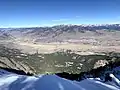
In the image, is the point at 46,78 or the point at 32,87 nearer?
the point at 32,87

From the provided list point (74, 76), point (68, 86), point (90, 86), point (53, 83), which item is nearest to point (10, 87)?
point (53, 83)

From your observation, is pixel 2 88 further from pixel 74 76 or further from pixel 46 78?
pixel 74 76

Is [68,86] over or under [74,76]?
over

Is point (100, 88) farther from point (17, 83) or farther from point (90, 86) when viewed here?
point (17, 83)

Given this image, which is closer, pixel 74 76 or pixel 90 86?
pixel 90 86

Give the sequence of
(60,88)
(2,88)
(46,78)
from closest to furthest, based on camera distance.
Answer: (60,88)
(2,88)
(46,78)

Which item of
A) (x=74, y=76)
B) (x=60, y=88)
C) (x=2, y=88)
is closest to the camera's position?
(x=60, y=88)

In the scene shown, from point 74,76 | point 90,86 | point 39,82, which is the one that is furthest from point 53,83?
point 74,76

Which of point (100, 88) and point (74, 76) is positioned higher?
point (100, 88)

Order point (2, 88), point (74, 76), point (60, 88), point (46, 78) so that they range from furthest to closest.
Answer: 1. point (74, 76)
2. point (46, 78)
3. point (2, 88)
4. point (60, 88)
